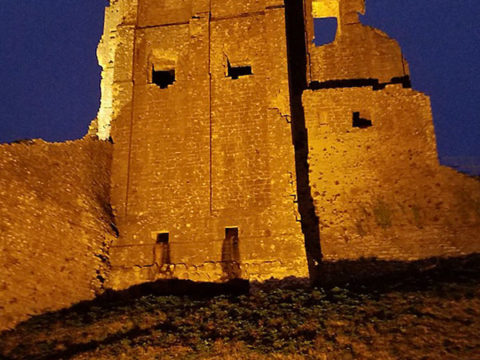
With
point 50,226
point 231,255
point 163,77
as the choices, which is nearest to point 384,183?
point 231,255

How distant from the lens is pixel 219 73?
13430 mm

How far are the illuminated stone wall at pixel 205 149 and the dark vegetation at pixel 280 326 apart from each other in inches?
53.3

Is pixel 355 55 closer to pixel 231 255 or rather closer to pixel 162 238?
pixel 231 255

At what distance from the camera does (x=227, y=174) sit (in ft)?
41.2

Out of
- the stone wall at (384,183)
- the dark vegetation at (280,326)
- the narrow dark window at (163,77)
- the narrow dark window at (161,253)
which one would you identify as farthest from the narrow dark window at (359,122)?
the narrow dark window at (161,253)

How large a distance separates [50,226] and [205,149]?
447 cm

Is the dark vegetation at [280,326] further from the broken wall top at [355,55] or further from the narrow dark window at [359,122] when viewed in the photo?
the broken wall top at [355,55]

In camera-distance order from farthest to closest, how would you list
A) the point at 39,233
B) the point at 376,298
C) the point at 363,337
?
1. the point at 39,233
2. the point at 376,298
3. the point at 363,337

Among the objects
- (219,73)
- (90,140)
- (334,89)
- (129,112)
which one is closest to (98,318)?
(90,140)

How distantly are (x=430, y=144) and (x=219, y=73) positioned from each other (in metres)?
6.36

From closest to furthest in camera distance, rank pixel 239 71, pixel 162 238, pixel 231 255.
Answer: pixel 231 255
pixel 162 238
pixel 239 71

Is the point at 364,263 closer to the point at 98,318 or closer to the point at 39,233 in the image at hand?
the point at 98,318

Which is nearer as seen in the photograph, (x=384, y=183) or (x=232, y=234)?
(x=232, y=234)

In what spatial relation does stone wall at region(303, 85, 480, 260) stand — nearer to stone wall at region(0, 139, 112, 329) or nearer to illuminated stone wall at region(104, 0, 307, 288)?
illuminated stone wall at region(104, 0, 307, 288)
